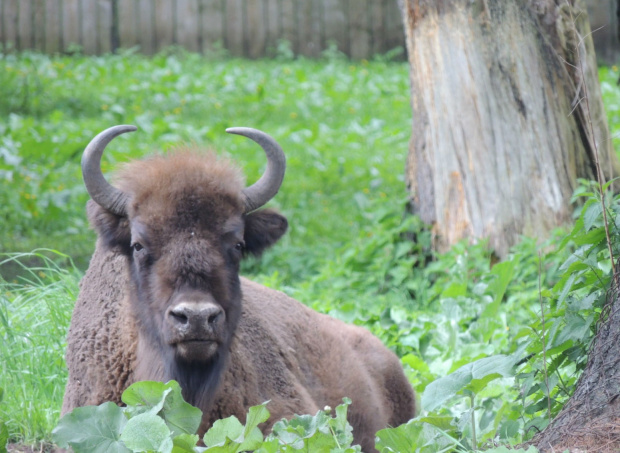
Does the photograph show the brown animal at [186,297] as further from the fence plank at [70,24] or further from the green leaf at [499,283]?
the fence plank at [70,24]

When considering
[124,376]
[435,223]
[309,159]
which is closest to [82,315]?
[124,376]

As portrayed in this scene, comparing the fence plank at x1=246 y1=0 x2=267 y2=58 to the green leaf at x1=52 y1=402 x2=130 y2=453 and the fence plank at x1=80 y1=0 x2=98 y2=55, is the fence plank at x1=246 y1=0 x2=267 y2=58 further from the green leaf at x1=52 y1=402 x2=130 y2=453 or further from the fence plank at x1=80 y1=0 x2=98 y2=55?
the green leaf at x1=52 y1=402 x2=130 y2=453

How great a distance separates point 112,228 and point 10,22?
14.8 metres

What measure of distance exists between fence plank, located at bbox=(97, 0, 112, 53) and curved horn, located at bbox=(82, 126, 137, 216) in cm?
1489

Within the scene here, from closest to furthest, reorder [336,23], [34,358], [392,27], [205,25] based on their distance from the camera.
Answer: [34,358], [205,25], [336,23], [392,27]

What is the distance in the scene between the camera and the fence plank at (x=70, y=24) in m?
18.1

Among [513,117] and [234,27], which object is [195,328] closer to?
[513,117]

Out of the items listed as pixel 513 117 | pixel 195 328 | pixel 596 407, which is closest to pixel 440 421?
pixel 596 407

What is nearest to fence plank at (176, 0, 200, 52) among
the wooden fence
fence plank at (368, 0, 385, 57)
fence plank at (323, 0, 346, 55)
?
the wooden fence

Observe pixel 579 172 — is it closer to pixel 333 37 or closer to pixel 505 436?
pixel 505 436

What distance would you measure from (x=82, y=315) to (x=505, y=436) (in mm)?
2510

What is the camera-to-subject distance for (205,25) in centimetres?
1892

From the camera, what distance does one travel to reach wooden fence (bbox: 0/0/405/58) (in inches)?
706

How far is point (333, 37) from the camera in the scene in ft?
64.6
